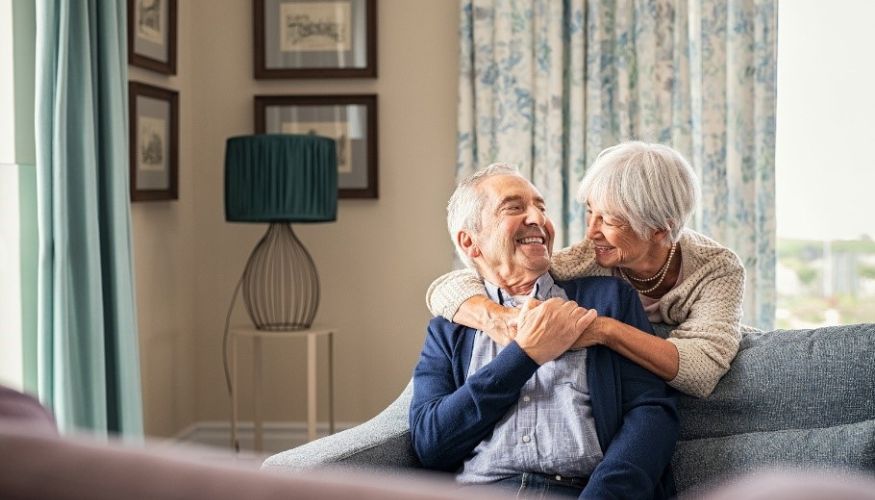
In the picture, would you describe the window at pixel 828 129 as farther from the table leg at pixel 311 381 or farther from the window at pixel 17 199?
the window at pixel 17 199

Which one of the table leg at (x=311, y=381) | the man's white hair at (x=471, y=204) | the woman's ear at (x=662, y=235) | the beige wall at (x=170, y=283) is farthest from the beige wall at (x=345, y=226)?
the woman's ear at (x=662, y=235)

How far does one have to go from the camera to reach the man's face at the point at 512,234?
2.43 meters

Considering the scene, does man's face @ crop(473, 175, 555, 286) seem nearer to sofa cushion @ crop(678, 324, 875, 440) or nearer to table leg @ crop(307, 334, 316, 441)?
sofa cushion @ crop(678, 324, 875, 440)

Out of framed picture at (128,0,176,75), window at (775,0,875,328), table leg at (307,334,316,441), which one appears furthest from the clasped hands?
window at (775,0,875,328)

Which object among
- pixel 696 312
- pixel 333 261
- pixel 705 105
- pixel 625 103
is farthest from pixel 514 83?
pixel 696 312

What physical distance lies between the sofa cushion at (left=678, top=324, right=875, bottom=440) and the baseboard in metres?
2.67

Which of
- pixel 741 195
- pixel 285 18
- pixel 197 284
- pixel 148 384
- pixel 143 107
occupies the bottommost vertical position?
pixel 148 384

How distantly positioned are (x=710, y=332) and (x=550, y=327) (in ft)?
1.22

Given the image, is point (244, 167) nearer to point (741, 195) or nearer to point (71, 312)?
point (71, 312)

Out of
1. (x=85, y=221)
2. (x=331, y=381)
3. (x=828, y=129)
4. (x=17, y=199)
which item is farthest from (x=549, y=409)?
(x=828, y=129)

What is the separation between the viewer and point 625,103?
174 inches

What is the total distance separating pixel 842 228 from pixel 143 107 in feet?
9.41

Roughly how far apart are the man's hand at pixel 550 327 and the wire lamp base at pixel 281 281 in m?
2.27

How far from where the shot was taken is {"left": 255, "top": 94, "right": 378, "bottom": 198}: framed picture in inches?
183
